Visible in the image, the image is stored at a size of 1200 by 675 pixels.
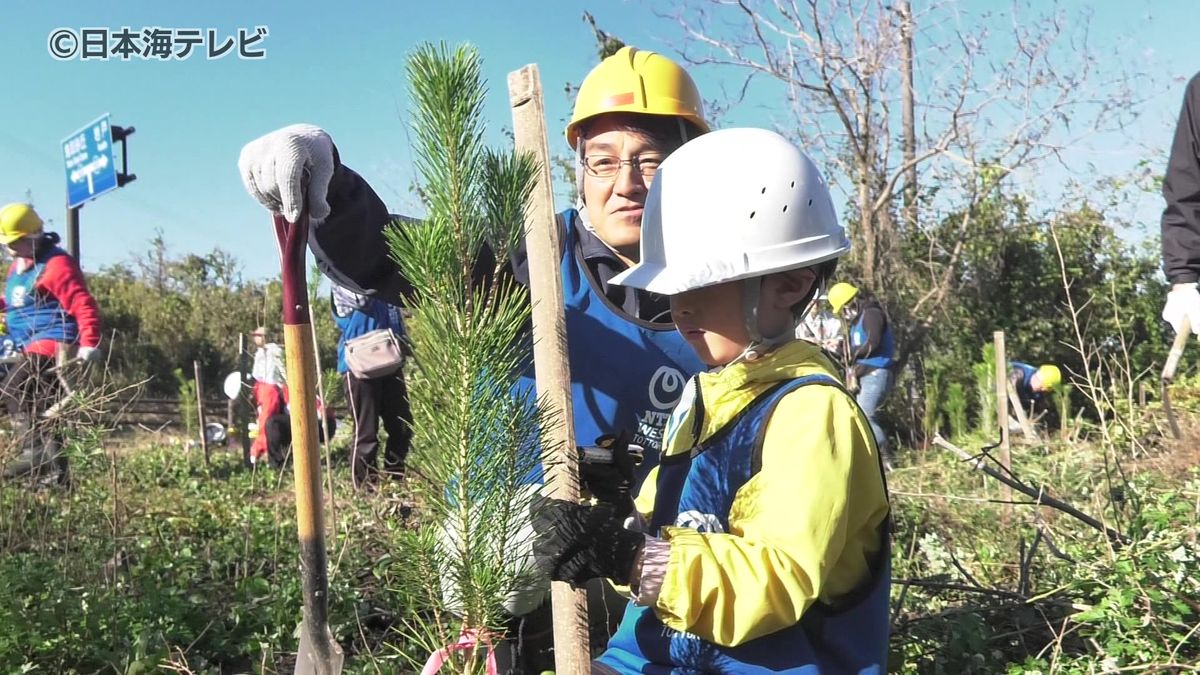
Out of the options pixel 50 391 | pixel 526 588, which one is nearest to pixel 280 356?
pixel 50 391

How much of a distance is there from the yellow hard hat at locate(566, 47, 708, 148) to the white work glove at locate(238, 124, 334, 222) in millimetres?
778

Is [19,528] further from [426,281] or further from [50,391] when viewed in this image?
[426,281]

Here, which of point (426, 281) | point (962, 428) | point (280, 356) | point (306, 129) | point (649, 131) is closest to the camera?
point (426, 281)

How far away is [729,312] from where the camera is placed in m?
1.32

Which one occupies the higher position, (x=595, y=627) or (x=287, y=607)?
(x=595, y=627)

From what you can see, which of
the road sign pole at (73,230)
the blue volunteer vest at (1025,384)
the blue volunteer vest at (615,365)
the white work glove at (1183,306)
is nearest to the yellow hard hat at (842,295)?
the blue volunteer vest at (1025,384)

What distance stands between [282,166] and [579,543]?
67 cm

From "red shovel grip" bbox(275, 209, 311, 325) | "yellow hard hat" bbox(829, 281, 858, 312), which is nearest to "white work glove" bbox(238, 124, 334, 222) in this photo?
"red shovel grip" bbox(275, 209, 311, 325)

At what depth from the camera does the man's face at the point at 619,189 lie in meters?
1.82

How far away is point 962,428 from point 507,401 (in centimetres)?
944

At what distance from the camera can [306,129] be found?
1.27 meters

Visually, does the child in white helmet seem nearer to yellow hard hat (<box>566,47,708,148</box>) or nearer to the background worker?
yellow hard hat (<box>566,47,708,148</box>)

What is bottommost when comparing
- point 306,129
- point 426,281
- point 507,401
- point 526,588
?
point 526,588

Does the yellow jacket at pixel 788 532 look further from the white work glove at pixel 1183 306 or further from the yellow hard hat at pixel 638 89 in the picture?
the white work glove at pixel 1183 306
